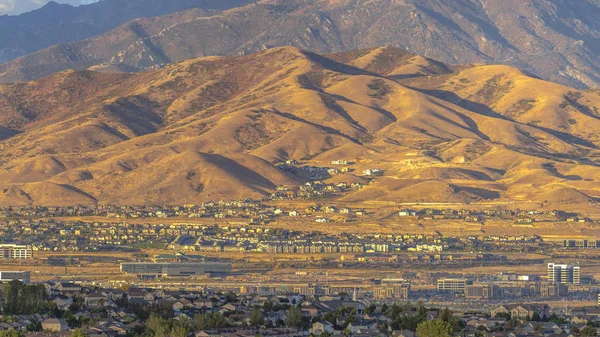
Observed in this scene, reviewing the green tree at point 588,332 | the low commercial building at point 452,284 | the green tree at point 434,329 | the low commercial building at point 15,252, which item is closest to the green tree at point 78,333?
the green tree at point 434,329

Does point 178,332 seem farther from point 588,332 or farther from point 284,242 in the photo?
point 284,242

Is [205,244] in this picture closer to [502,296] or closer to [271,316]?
[502,296]

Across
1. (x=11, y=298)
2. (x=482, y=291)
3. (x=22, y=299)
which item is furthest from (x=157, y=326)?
(x=482, y=291)

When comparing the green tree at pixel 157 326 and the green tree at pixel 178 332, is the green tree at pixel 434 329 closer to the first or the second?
the green tree at pixel 178 332

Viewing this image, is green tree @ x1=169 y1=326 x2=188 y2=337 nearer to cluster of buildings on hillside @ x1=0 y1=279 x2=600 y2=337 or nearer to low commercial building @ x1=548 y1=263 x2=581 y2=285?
cluster of buildings on hillside @ x1=0 y1=279 x2=600 y2=337

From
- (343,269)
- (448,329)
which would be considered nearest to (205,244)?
(343,269)
